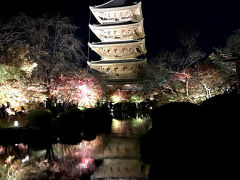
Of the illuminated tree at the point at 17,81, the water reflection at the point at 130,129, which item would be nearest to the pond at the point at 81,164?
the water reflection at the point at 130,129

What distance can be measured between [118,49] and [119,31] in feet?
8.14

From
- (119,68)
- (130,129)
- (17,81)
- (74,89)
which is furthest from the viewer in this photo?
(119,68)

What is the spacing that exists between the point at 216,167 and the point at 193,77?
15.0m

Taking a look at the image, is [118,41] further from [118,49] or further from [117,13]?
[117,13]

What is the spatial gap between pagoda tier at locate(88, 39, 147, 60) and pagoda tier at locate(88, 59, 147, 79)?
130 centimetres

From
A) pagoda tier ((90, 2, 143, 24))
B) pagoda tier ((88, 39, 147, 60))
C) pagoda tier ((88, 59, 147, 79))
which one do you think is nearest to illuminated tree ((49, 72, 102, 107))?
pagoda tier ((88, 59, 147, 79))

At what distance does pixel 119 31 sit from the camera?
31.2 m

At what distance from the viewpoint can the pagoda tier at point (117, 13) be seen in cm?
2991

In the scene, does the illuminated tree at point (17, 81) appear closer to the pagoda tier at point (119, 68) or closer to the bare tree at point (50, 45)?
the bare tree at point (50, 45)

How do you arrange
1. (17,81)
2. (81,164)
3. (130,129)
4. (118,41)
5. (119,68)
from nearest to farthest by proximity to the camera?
(81,164), (17,81), (130,129), (118,41), (119,68)

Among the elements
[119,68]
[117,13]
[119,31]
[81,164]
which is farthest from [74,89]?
[117,13]

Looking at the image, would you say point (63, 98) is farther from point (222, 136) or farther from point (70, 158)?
point (222, 136)

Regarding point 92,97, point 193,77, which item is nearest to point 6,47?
point 92,97

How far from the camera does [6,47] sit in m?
13.0
